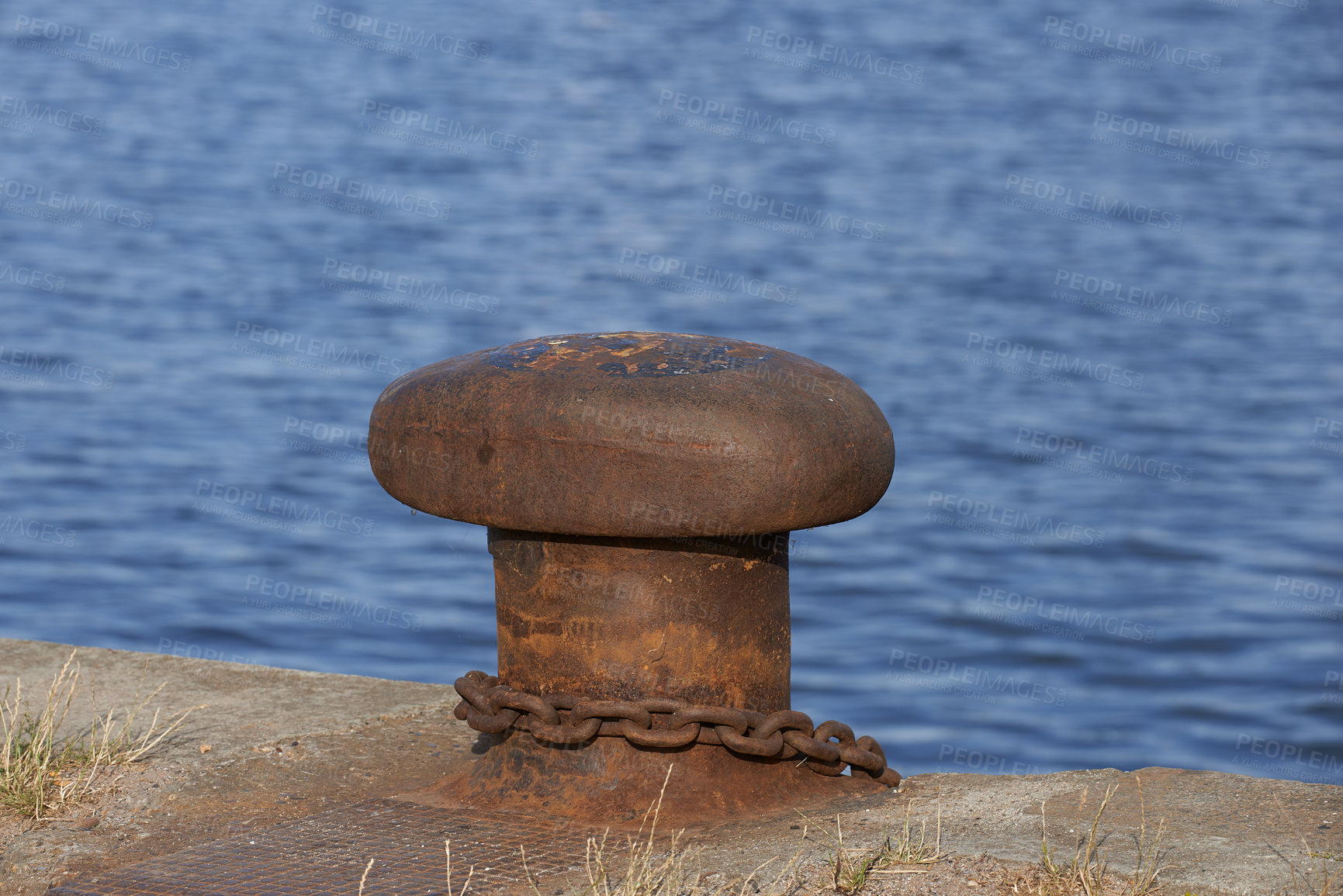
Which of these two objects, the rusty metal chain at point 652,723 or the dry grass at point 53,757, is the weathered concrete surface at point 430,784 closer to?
the dry grass at point 53,757

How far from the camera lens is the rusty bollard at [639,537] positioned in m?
3.81

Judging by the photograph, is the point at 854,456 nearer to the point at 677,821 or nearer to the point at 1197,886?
the point at 677,821

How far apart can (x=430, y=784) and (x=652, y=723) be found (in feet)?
2.92

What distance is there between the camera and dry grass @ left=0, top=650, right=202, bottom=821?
4.07 metres

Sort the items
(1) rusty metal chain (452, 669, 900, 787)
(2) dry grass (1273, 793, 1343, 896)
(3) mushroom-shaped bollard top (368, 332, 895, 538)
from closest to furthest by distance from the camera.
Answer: (2) dry grass (1273, 793, 1343, 896)
(3) mushroom-shaped bollard top (368, 332, 895, 538)
(1) rusty metal chain (452, 669, 900, 787)

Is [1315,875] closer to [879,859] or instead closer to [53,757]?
[879,859]

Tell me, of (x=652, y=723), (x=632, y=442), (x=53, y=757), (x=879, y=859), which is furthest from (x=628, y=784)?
(x=53, y=757)

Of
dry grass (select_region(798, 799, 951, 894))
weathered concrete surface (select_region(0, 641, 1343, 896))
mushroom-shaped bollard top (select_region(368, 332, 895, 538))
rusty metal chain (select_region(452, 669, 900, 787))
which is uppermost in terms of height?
mushroom-shaped bollard top (select_region(368, 332, 895, 538))

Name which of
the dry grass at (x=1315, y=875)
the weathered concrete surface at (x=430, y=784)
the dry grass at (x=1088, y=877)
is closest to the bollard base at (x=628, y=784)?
the weathered concrete surface at (x=430, y=784)

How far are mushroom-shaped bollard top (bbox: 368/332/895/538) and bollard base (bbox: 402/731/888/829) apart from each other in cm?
65

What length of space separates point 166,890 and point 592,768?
3.66 feet

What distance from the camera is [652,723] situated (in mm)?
3994

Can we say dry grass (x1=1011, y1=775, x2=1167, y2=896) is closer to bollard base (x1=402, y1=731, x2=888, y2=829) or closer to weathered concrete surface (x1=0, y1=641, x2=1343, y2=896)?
weathered concrete surface (x1=0, y1=641, x2=1343, y2=896)

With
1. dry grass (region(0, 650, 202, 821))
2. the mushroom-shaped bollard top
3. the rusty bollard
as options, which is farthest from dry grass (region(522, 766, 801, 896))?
dry grass (region(0, 650, 202, 821))
